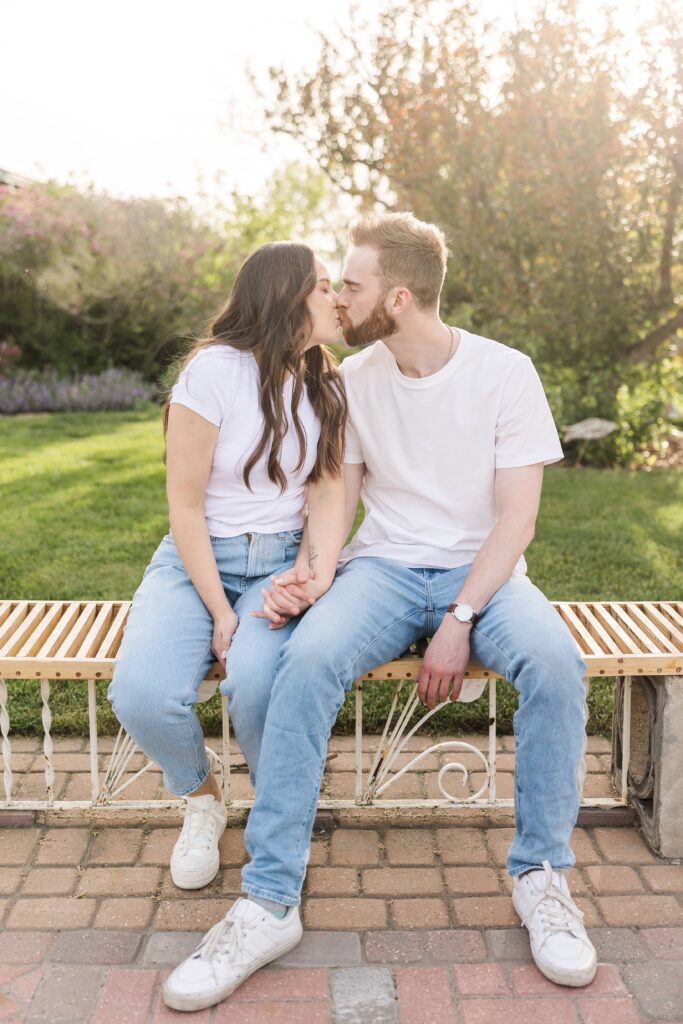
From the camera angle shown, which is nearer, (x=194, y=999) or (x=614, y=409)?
(x=194, y=999)

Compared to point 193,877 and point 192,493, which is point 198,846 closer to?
point 193,877

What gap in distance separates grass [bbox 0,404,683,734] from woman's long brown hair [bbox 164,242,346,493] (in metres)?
1.07

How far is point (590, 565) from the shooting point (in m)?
4.60

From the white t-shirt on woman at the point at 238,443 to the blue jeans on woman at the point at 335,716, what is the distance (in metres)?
0.34

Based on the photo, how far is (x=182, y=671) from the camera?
2.30 meters

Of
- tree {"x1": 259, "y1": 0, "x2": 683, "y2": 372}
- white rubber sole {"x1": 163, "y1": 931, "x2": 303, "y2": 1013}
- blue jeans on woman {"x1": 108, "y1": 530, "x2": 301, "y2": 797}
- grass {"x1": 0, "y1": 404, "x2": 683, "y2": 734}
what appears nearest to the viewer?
white rubber sole {"x1": 163, "y1": 931, "x2": 303, "y2": 1013}

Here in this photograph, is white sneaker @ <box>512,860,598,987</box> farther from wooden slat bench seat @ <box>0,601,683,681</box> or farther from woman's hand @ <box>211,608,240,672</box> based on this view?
woman's hand @ <box>211,608,240,672</box>

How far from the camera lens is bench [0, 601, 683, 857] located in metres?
2.47

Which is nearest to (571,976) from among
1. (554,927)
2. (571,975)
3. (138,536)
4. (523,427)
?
(571,975)

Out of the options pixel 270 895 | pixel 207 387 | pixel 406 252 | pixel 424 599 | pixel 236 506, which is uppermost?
pixel 406 252

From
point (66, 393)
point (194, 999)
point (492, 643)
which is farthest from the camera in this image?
point (66, 393)

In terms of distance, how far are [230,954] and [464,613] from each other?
36.5 inches

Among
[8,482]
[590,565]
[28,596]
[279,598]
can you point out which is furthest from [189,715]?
[8,482]

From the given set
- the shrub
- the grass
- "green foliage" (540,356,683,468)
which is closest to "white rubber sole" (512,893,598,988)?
the grass
